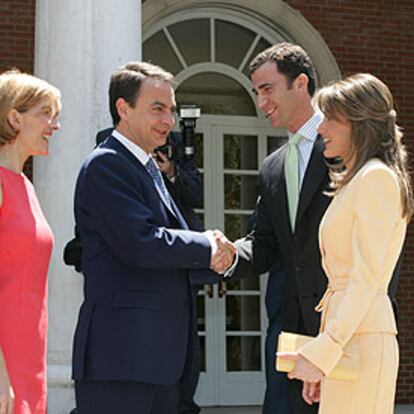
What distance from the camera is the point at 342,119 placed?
12.5ft

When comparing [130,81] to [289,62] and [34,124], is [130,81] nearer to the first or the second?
[34,124]

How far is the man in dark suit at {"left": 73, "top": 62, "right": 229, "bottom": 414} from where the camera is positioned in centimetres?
403

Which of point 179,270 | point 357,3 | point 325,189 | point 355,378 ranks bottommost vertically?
point 355,378

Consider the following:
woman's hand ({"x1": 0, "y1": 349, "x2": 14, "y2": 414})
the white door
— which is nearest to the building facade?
the white door

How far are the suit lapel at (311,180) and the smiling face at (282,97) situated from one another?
0.96ft

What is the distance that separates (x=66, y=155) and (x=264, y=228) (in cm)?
222

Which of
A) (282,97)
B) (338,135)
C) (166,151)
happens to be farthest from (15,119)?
(166,151)

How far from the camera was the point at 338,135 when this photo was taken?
151 inches

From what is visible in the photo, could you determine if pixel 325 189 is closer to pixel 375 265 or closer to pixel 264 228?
pixel 264 228

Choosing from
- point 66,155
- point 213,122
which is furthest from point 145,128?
point 213,122

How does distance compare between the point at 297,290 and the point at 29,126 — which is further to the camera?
the point at 297,290

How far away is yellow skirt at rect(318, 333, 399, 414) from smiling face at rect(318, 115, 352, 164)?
0.66m

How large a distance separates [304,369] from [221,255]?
0.97m

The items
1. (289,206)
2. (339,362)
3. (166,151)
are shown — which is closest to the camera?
(339,362)
